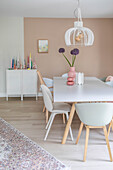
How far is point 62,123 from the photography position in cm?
383

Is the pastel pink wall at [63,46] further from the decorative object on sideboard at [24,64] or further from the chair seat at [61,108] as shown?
the chair seat at [61,108]

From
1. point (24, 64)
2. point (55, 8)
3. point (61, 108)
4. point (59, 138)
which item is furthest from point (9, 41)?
point (59, 138)

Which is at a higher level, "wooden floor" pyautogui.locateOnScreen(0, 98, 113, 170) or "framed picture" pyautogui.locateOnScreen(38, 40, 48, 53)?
"framed picture" pyautogui.locateOnScreen(38, 40, 48, 53)

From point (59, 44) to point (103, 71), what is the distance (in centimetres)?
159

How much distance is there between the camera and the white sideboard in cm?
606

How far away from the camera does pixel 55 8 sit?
5.18 meters

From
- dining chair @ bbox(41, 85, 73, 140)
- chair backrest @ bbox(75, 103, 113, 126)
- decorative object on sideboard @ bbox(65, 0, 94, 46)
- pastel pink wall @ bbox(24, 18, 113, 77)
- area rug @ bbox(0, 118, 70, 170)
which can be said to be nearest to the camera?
area rug @ bbox(0, 118, 70, 170)

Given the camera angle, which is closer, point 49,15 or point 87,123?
point 87,123

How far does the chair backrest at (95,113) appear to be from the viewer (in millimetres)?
2264

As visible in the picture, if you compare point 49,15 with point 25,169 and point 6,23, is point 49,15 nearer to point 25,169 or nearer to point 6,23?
point 6,23

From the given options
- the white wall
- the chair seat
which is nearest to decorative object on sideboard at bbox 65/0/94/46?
the chair seat

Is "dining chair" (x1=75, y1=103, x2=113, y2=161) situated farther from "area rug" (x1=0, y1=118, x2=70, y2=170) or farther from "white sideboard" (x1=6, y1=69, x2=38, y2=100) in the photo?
"white sideboard" (x1=6, y1=69, x2=38, y2=100)

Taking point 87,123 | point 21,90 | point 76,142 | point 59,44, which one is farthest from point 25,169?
point 59,44

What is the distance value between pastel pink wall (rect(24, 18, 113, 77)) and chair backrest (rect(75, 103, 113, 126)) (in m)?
4.27
